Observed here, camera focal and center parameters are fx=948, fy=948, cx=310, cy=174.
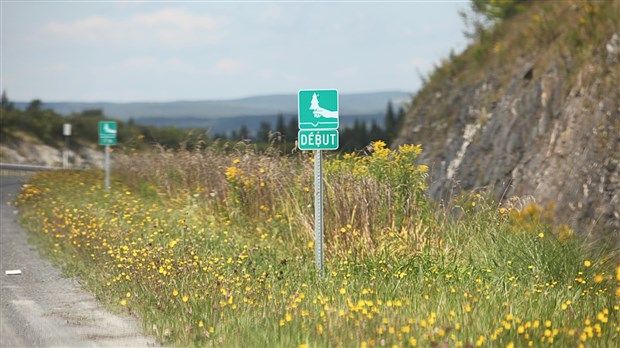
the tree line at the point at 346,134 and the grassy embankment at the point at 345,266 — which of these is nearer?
the grassy embankment at the point at 345,266

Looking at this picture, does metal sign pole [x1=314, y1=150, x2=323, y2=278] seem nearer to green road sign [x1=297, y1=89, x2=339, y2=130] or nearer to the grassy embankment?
the grassy embankment

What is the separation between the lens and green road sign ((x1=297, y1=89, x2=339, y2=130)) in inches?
434

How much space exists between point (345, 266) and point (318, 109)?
→ 74.8 inches

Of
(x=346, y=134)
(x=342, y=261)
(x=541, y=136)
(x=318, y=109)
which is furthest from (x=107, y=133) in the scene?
(x=346, y=134)

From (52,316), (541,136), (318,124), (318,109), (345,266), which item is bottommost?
(52,316)

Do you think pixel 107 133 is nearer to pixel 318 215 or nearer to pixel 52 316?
pixel 318 215

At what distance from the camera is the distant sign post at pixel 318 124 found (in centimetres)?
1103

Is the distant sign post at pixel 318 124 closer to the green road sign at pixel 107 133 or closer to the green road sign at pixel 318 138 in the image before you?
the green road sign at pixel 318 138

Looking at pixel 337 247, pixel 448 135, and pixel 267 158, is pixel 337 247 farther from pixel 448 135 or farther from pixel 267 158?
pixel 448 135

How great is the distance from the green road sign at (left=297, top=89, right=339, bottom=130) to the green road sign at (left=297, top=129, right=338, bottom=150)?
0.05 m

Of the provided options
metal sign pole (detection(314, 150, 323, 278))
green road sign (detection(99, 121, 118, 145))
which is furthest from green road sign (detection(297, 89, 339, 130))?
green road sign (detection(99, 121, 118, 145))

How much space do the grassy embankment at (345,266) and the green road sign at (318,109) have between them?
1.56 m

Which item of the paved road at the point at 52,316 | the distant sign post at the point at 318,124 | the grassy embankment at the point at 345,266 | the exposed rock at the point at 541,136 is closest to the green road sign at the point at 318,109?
the distant sign post at the point at 318,124

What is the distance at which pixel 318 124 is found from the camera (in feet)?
36.4
